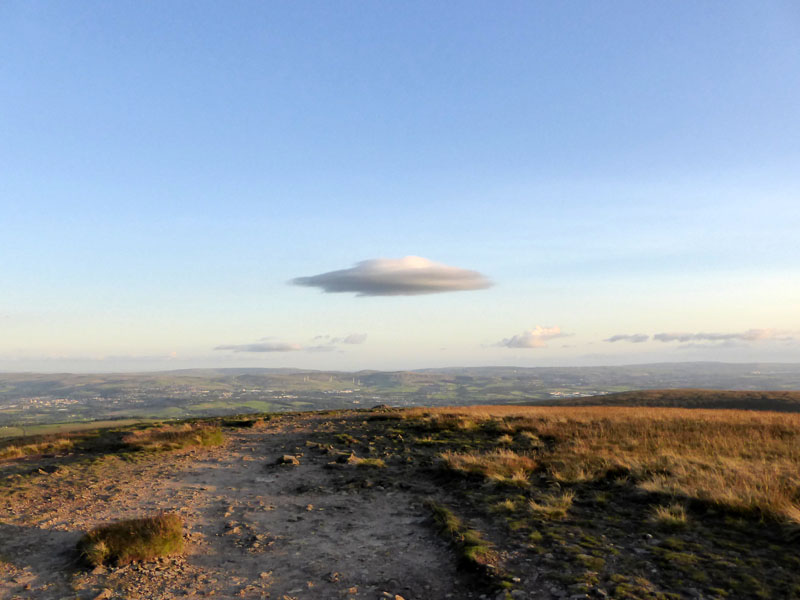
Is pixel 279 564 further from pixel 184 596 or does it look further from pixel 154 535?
pixel 154 535

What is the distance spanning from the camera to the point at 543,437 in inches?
792

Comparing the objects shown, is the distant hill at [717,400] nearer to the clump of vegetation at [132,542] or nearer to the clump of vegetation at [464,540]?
the clump of vegetation at [464,540]

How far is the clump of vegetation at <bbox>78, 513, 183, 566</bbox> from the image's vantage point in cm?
813

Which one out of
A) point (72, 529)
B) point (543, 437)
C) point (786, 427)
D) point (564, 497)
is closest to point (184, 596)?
point (72, 529)

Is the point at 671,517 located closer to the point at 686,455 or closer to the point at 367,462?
the point at 686,455

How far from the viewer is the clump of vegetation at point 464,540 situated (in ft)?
25.6

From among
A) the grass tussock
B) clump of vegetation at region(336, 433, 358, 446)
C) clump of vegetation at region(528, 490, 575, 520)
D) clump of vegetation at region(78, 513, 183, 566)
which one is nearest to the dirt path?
clump of vegetation at region(78, 513, 183, 566)

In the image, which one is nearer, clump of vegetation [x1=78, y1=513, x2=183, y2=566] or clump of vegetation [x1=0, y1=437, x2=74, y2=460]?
clump of vegetation [x1=78, y1=513, x2=183, y2=566]

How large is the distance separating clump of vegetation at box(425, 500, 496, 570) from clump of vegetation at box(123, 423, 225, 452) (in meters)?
14.4

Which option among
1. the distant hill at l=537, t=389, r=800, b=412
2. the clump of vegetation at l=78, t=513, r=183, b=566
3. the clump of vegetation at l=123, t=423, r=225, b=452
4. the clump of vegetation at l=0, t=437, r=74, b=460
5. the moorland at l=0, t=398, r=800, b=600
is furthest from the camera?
the distant hill at l=537, t=389, r=800, b=412

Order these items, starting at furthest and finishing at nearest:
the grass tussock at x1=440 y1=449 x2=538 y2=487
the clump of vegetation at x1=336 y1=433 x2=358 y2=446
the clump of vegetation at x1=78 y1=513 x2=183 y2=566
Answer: the clump of vegetation at x1=336 y1=433 x2=358 y2=446
the grass tussock at x1=440 y1=449 x2=538 y2=487
the clump of vegetation at x1=78 y1=513 x2=183 y2=566

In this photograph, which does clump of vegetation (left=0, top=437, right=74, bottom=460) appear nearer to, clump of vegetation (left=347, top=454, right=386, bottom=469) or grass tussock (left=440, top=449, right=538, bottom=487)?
clump of vegetation (left=347, top=454, right=386, bottom=469)

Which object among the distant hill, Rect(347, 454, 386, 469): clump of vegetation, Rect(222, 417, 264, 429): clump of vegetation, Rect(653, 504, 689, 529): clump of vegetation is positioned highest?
Rect(653, 504, 689, 529): clump of vegetation

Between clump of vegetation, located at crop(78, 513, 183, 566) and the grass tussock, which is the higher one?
clump of vegetation, located at crop(78, 513, 183, 566)
